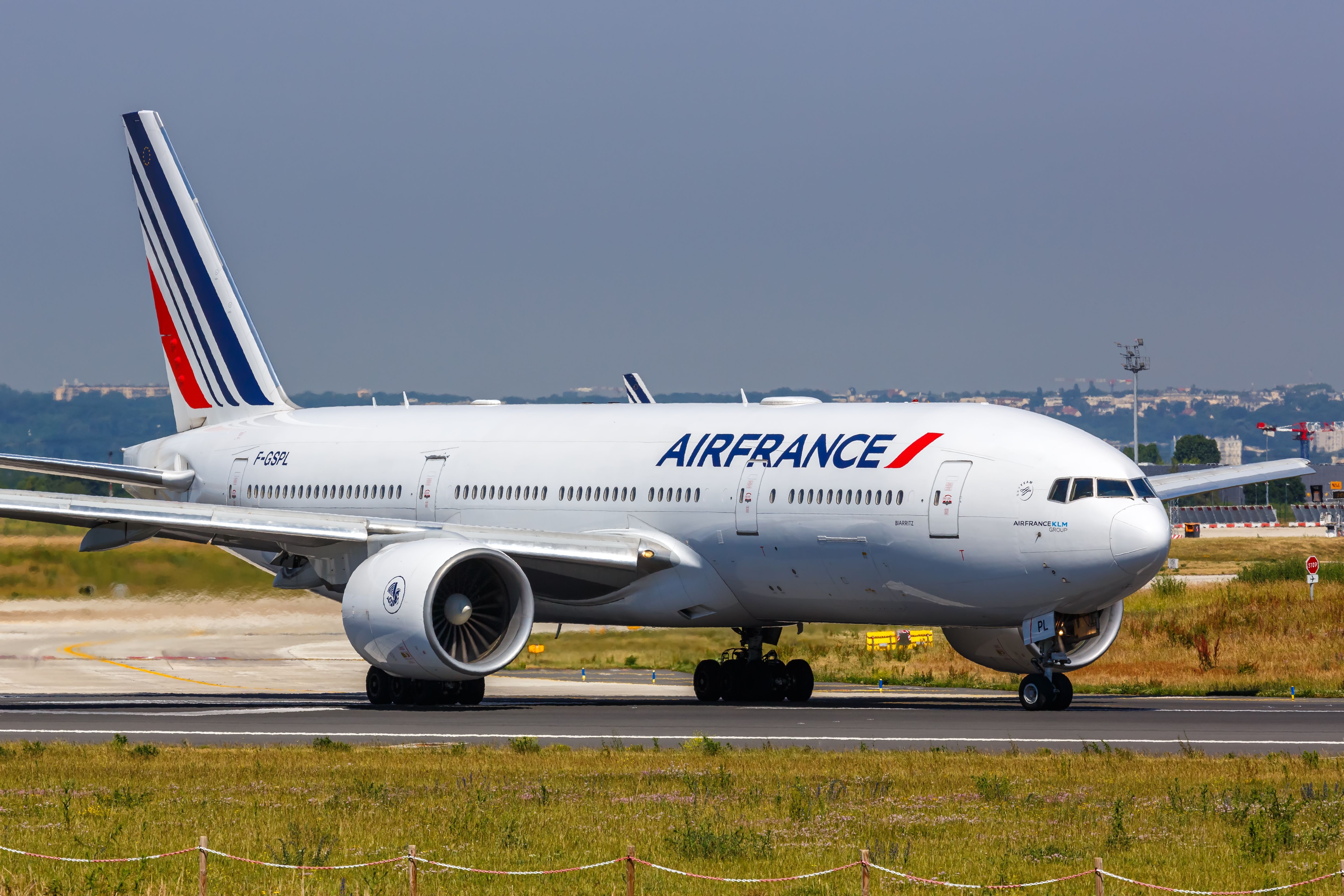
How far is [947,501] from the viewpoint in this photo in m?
29.1

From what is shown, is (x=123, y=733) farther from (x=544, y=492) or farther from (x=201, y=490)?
(x=201, y=490)

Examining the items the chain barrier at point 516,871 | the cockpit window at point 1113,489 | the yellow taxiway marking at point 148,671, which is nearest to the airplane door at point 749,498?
the cockpit window at point 1113,489

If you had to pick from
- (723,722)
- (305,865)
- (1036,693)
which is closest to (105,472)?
(723,722)

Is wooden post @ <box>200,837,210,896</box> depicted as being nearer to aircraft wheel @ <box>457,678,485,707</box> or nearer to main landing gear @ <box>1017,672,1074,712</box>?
main landing gear @ <box>1017,672,1074,712</box>

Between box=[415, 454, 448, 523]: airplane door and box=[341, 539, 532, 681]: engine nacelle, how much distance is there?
196 inches

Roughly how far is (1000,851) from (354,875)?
215 inches

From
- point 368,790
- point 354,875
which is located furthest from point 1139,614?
point 354,875

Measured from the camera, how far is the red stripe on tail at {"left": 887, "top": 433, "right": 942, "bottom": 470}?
98.0ft

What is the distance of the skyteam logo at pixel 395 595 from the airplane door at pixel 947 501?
27.4ft

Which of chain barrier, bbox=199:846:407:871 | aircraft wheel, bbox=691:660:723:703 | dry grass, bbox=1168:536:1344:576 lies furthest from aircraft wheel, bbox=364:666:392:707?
dry grass, bbox=1168:536:1344:576

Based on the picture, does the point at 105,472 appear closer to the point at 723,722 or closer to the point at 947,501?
the point at 723,722

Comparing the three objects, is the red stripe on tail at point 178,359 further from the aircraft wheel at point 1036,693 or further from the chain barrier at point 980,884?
the chain barrier at point 980,884

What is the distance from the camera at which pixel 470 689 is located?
109ft

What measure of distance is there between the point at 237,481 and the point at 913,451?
668 inches
